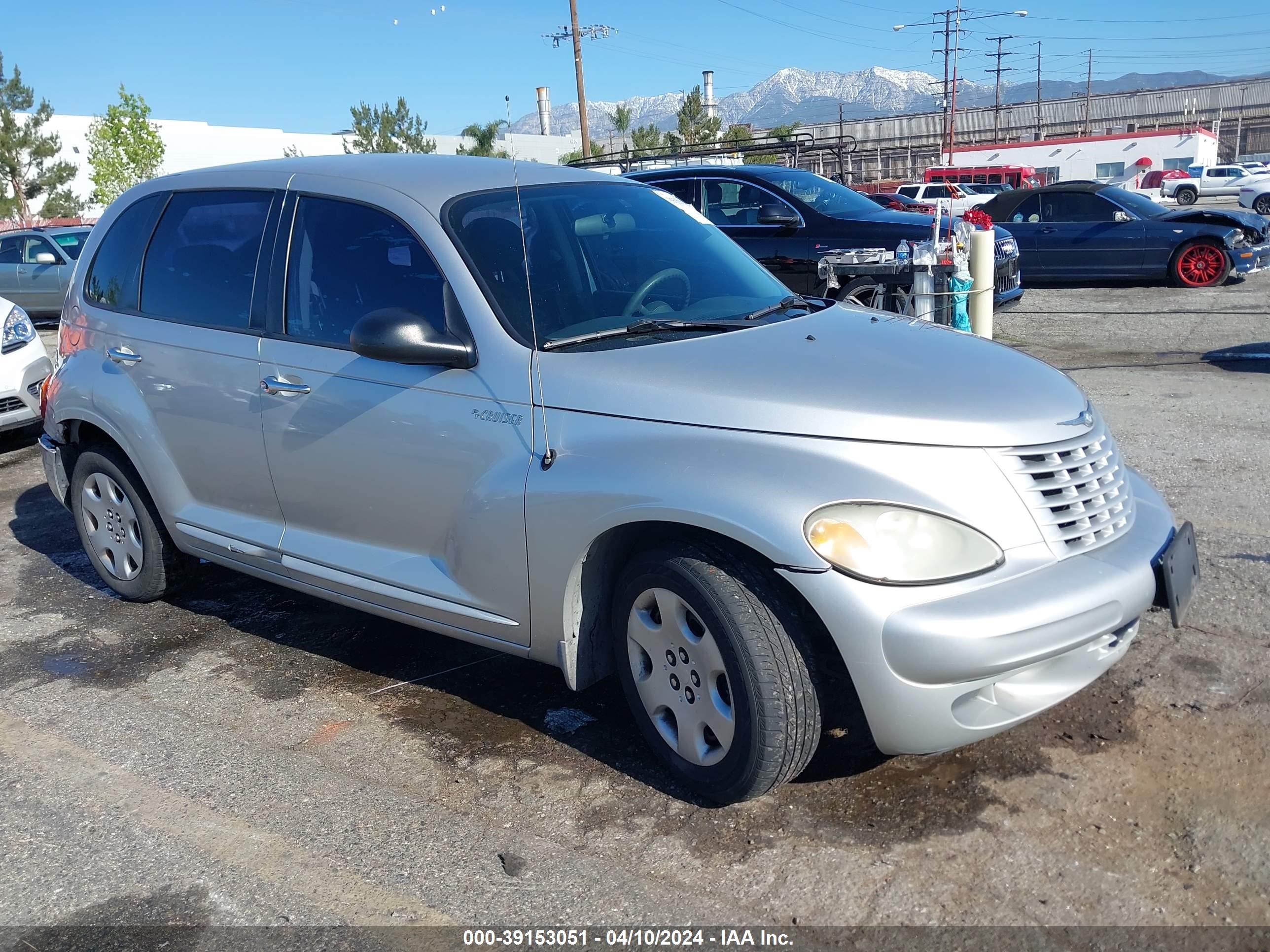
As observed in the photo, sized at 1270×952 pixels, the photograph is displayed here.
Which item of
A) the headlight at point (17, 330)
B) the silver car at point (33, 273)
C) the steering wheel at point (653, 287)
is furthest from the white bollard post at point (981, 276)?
the silver car at point (33, 273)

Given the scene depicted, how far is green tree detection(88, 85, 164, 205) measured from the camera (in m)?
40.9

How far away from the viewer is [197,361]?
13.8 feet

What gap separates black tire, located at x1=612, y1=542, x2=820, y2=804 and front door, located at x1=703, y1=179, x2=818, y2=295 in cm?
797

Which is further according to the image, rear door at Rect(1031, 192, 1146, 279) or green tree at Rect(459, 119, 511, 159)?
green tree at Rect(459, 119, 511, 159)

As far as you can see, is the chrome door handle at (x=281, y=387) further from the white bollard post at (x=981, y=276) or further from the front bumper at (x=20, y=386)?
the white bollard post at (x=981, y=276)

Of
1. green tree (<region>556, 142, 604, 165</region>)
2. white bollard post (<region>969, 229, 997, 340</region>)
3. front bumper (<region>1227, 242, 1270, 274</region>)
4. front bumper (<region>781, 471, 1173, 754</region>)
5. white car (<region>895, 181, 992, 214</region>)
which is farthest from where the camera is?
green tree (<region>556, 142, 604, 165</region>)

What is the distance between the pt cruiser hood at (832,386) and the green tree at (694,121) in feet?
171

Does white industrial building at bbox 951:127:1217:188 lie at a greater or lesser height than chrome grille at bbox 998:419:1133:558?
greater

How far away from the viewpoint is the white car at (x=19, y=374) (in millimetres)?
7891

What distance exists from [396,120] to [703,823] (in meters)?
59.1

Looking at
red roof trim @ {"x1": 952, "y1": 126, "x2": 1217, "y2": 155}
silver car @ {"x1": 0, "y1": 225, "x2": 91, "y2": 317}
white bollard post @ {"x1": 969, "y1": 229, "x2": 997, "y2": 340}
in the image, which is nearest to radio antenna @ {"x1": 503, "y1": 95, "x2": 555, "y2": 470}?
white bollard post @ {"x1": 969, "y1": 229, "x2": 997, "y2": 340}

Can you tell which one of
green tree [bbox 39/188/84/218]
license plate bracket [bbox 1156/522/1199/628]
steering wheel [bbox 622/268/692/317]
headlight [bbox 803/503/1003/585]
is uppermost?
green tree [bbox 39/188/84/218]

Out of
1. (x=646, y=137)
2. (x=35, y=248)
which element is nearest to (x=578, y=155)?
(x=646, y=137)

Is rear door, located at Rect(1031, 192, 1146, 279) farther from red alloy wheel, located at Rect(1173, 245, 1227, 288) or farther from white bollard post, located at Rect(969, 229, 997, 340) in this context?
white bollard post, located at Rect(969, 229, 997, 340)
